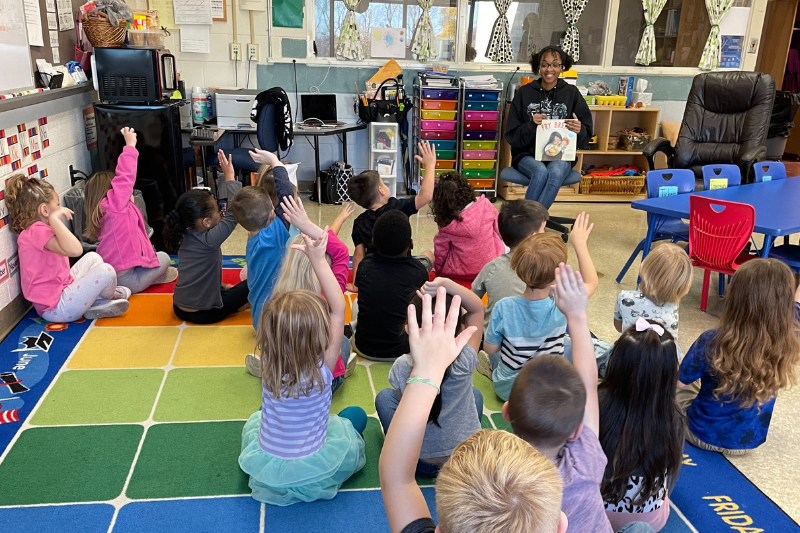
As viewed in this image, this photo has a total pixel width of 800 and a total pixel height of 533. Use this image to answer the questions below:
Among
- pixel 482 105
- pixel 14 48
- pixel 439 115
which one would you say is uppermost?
pixel 14 48

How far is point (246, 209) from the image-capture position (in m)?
2.96

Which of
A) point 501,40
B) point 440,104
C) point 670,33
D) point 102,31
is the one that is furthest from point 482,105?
point 102,31

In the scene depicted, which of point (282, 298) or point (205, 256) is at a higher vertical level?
point (282, 298)

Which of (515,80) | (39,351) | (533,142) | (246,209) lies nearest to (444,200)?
(246,209)

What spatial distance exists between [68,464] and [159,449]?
0.95 feet

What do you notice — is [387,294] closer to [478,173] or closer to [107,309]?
[107,309]

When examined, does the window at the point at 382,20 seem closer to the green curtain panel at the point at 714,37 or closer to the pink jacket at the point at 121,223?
the green curtain panel at the point at 714,37

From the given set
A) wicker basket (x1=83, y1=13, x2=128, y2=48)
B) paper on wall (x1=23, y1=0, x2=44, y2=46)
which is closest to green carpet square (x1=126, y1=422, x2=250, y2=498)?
paper on wall (x1=23, y1=0, x2=44, y2=46)

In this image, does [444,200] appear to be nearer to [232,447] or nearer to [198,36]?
[232,447]

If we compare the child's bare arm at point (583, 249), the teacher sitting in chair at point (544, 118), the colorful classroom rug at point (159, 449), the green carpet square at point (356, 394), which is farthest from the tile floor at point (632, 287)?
the green carpet square at point (356, 394)

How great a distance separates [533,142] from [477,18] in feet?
6.47

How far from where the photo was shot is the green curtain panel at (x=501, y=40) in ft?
20.7

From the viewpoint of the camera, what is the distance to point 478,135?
20.0ft

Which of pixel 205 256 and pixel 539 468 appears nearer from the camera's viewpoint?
pixel 539 468
